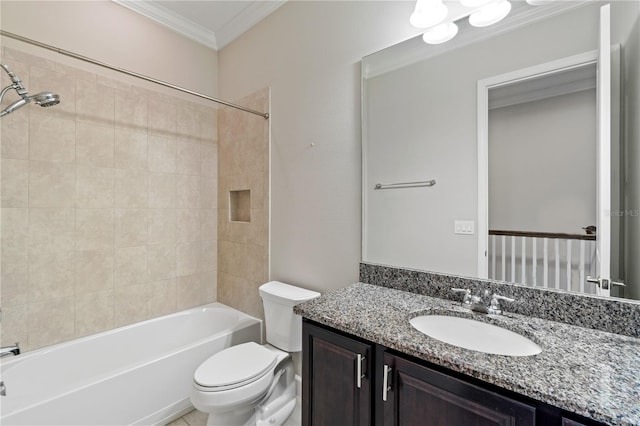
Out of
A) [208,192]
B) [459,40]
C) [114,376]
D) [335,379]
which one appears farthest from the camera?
[208,192]

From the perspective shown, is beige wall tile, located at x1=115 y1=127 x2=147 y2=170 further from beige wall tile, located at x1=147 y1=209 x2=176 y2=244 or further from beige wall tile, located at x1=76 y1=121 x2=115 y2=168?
beige wall tile, located at x1=147 y1=209 x2=176 y2=244

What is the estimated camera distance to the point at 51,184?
1831 mm

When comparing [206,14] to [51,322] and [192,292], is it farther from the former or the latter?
[51,322]

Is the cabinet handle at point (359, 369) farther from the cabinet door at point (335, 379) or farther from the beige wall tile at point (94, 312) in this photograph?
the beige wall tile at point (94, 312)

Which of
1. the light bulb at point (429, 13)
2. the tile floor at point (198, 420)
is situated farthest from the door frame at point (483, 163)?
the tile floor at point (198, 420)

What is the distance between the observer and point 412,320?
1118 millimetres

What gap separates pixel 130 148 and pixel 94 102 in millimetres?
358

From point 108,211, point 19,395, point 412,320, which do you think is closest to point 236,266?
point 108,211

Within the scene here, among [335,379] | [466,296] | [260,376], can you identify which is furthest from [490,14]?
[260,376]

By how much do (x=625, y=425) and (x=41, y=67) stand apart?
2.94m

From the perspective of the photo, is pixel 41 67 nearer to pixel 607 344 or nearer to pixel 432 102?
pixel 432 102

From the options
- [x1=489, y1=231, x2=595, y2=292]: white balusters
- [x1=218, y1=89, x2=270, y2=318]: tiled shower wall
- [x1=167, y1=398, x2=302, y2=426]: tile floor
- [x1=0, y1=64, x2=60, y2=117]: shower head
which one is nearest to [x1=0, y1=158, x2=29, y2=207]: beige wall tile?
[x1=0, y1=64, x2=60, y2=117]: shower head

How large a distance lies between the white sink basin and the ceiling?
7.38 ft

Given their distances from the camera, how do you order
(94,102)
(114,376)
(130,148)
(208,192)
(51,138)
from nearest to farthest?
1. (114,376)
2. (51,138)
3. (94,102)
4. (130,148)
5. (208,192)
